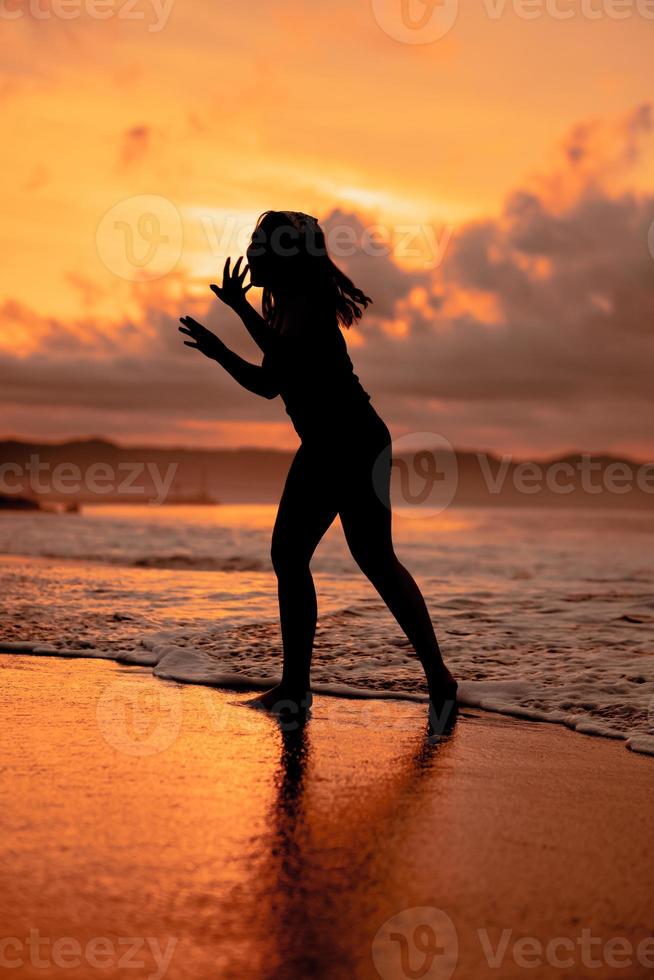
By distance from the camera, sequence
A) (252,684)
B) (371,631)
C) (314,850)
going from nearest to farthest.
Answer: (314,850) < (252,684) < (371,631)

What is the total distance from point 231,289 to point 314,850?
223cm

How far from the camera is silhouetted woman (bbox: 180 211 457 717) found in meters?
3.72

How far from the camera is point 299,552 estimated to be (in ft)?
12.9

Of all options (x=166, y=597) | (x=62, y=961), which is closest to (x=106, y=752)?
(x=62, y=961)

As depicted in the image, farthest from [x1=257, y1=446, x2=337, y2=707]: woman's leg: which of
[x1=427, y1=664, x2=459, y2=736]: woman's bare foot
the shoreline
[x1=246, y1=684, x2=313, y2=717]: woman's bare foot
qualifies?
[x1=427, y1=664, x2=459, y2=736]: woman's bare foot

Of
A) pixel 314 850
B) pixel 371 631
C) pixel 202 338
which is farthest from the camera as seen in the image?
pixel 371 631

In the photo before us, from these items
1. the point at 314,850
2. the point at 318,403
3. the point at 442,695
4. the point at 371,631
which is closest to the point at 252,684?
the point at 442,695

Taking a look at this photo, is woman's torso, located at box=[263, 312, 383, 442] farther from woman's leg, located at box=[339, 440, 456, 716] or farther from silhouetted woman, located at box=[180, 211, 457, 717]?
woman's leg, located at box=[339, 440, 456, 716]

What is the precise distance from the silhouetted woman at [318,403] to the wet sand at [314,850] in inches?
24.5

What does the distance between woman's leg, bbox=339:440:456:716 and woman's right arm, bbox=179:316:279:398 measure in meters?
0.47

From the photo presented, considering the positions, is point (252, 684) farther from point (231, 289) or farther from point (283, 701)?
point (231, 289)

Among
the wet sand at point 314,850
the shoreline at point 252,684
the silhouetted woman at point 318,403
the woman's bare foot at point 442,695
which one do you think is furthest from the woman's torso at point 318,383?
the shoreline at point 252,684

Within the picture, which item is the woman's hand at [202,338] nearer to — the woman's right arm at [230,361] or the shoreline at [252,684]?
the woman's right arm at [230,361]

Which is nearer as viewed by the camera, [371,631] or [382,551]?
[382,551]
